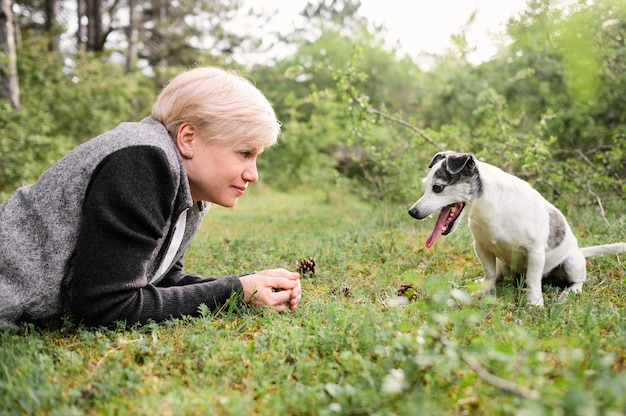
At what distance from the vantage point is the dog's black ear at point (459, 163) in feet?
9.86

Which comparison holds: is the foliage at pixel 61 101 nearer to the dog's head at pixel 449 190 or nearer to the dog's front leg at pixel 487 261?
the dog's head at pixel 449 190

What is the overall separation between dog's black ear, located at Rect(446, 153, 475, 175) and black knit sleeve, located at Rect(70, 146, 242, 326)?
179 centimetres

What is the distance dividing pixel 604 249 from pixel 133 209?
309 cm

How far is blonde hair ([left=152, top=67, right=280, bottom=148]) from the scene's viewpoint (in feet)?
7.25

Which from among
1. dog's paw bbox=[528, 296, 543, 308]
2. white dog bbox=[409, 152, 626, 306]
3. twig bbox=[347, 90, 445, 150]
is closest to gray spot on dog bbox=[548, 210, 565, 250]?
white dog bbox=[409, 152, 626, 306]

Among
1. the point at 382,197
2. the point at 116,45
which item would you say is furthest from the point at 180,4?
the point at 382,197

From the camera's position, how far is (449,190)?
3.08 metres

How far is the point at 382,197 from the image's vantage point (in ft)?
23.6

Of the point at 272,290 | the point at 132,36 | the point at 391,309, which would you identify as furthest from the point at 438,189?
the point at 132,36

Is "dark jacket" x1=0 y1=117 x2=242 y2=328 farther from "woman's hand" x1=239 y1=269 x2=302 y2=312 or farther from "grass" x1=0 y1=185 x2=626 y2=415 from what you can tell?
"woman's hand" x1=239 y1=269 x2=302 y2=312

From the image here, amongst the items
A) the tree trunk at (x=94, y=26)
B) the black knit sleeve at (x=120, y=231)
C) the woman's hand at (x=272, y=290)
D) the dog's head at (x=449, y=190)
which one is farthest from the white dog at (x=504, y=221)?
the tree trunk at (x=94, y=26)

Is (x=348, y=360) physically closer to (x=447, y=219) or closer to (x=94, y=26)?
(x=447, y=219)

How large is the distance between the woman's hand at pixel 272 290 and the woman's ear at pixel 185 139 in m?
0.70

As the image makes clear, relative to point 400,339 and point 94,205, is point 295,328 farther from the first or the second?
point 94,205
